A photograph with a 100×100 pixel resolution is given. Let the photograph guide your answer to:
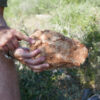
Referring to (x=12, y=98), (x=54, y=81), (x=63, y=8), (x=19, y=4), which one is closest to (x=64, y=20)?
(x=63, y=8)

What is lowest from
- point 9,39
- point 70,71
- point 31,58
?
point 70,71

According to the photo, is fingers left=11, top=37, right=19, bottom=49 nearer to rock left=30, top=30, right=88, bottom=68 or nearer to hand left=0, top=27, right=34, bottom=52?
hand left=0, top=27, right=34, bottom=52

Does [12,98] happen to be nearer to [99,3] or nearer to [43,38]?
[43,38]

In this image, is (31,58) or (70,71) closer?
(31,58)

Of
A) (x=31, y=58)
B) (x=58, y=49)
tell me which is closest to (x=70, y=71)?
(x=58, y=49)

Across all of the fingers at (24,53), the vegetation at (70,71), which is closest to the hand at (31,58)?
the fingers at (24,53)

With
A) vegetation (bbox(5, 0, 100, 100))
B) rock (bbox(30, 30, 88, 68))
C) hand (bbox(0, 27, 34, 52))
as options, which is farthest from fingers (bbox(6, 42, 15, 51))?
vegetation (bbox(5, 0, 100, 100))

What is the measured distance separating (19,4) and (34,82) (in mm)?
7129

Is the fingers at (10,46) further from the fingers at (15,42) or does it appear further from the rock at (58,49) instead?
the rock at (58,49)

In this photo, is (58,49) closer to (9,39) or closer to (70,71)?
(9,39)

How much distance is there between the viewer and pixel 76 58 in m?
1.74

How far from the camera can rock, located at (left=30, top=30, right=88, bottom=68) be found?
1709 mm

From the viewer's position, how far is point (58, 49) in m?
1.73

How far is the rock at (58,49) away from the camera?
171cm
